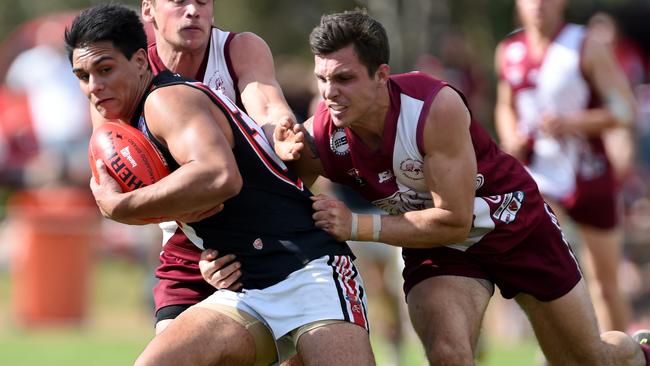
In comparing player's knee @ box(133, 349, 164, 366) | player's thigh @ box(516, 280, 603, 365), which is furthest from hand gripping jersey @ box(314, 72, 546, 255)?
player's knee @ box(133, 349, 164, 366)

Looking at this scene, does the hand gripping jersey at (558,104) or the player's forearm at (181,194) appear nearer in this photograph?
the player's forearm at (181,194)

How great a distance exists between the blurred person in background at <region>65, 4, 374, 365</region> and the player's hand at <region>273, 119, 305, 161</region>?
0.05m

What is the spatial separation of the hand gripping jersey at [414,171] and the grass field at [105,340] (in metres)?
3.84

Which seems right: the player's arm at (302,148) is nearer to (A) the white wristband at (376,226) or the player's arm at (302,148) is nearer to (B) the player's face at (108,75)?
(A) the white wristband at (376,226)

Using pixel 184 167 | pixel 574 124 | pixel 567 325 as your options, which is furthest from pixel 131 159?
pixel 574 124

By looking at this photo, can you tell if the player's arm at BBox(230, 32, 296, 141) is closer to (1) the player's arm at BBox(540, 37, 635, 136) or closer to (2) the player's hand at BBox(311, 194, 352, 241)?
(2) the player's hand at BBox(311, 194, 352, 241)

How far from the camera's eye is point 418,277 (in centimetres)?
611

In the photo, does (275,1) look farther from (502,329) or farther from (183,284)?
(183,284)

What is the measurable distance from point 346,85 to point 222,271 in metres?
0.96

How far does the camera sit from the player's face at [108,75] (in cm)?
544

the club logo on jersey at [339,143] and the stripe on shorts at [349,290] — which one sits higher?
the club logo on jersey at [339,143]

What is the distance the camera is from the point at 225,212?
18.1 feet

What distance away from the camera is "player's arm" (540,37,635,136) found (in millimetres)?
8383

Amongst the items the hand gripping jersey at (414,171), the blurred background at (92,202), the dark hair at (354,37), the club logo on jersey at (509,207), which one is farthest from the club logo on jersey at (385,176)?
the blurred background at (92,202)
